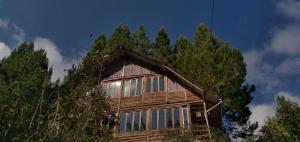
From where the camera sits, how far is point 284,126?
19484mm

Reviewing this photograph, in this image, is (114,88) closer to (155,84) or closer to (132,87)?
(132,87)

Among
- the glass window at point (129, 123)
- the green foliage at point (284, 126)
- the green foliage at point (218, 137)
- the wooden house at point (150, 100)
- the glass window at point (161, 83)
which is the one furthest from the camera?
the glass window at point (161, 83)

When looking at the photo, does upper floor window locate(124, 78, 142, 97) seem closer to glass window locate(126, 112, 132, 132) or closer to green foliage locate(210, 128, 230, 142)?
glass window locate(126, 112, 132, 132)

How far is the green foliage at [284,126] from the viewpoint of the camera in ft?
61.8

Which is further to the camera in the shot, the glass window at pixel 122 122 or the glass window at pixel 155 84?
the glass window at pixel 155 84

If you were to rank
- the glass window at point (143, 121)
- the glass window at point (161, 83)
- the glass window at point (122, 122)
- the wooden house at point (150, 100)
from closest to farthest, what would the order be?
the wooden house at point (150, 100), the glass window at point (143, 121), the glass window at point (122, 122), the glass window at point (161, 83)

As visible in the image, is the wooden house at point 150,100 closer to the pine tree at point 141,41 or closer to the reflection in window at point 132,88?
the reflection in window at point 132,88

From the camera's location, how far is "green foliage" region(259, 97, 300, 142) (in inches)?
742

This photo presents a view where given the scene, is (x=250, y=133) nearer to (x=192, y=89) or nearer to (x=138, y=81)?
(x=192, y=89)

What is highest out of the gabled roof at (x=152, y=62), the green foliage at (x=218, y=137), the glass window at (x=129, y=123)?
the gabled roof at (x=152, y=62)

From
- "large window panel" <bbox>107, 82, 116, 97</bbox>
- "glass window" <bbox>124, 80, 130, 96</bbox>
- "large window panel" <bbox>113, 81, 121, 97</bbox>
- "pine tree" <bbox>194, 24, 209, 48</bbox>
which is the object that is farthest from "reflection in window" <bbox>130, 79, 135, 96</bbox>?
"pine tree" <bbox>194, 24, 209, 48</bbox>

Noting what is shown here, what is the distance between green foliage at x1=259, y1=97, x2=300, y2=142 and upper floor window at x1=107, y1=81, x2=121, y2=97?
10.3m

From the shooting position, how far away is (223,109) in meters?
28.3

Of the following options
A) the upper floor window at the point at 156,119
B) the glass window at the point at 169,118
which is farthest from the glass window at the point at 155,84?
the glass window at the point at 169,118
